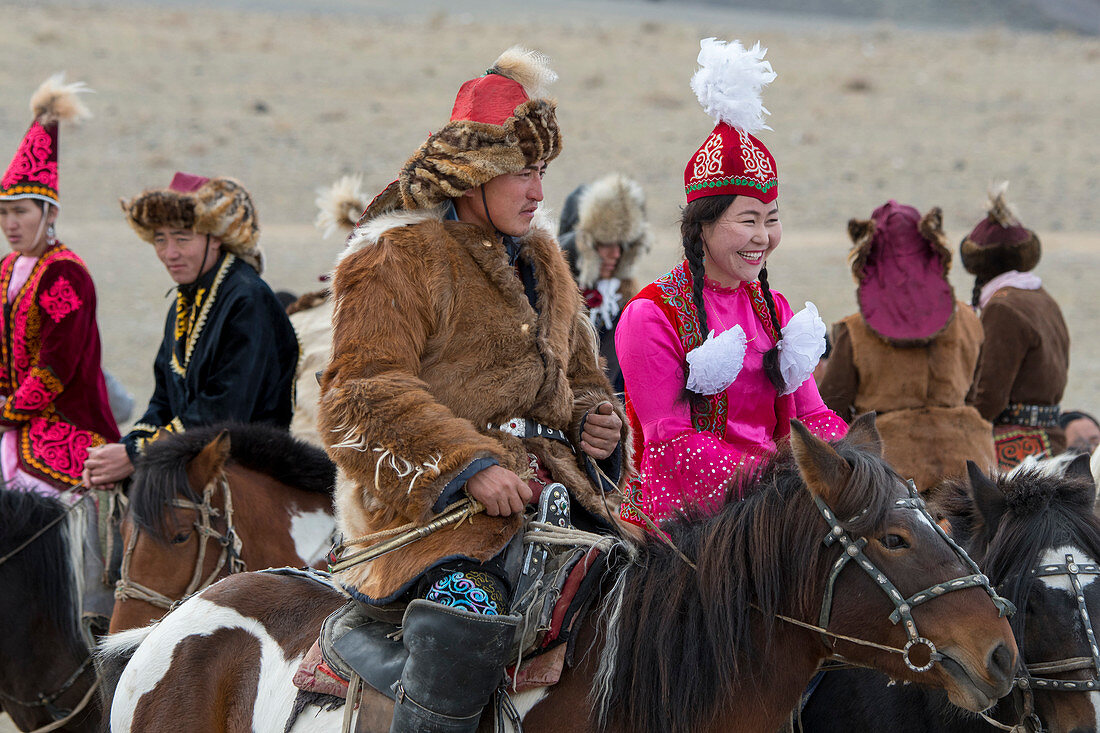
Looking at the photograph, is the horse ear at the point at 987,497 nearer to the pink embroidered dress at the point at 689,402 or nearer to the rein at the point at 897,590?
the pink embroidered dress at the point at 689,402

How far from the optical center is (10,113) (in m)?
22.1

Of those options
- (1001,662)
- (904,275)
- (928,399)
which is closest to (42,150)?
(904,275)

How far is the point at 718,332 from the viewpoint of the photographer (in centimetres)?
318

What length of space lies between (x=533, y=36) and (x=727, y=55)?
98.1 feet

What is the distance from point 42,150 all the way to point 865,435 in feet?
13.6

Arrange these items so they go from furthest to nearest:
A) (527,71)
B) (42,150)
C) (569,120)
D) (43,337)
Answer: (569,120) < (42,150) < (43,337) < (527,71)

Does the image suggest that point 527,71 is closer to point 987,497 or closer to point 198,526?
point 987,497

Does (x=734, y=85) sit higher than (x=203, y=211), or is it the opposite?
(x=734, y=85)

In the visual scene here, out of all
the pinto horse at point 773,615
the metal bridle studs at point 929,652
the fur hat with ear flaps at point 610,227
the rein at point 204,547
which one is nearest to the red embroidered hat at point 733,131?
the pinto horse at point 773,615

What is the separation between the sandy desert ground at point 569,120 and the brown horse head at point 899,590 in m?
10.7

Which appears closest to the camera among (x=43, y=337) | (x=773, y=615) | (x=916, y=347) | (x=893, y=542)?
(x=893, y=542)

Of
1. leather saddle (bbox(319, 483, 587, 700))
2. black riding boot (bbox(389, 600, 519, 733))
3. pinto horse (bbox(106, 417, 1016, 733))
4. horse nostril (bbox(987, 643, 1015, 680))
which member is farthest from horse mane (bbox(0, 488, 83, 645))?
horse nostril (bbox(987, 643, 1015, 680))

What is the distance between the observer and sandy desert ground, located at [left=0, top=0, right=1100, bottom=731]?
17.4m

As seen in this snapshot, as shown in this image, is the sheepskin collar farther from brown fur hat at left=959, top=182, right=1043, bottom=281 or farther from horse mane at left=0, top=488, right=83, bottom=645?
brown fur hat at left=959, top=182, right=1043, bottom=281
